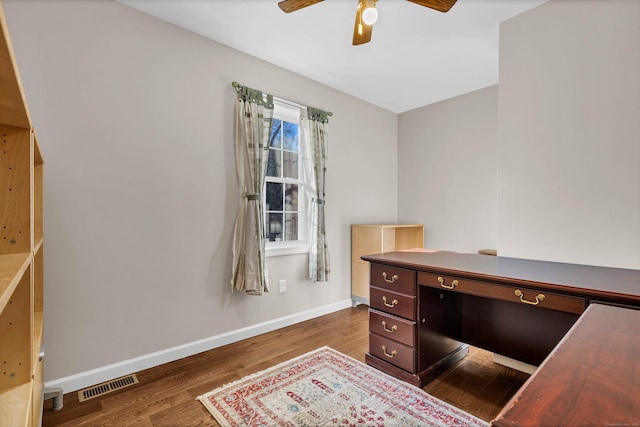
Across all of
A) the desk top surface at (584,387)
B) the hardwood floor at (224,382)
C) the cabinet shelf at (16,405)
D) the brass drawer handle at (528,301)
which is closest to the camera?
the desk top surface at (584,387)

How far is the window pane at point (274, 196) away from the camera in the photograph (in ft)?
9.88

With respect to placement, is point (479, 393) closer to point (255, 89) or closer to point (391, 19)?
point (391, 19)

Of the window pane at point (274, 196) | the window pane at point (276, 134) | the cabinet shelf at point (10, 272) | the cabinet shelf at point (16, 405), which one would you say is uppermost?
the window pane at point (276, 134)

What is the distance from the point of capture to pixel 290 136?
3182 mm

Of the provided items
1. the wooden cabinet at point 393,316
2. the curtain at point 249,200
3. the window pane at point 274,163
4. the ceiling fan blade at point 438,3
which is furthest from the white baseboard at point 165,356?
the ceiling fan blade at point 438,3

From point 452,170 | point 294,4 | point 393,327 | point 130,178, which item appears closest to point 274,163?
point 130,178

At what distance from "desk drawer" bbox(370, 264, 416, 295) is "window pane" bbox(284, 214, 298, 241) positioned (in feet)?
3.99

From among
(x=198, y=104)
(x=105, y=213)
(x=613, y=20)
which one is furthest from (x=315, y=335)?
(x=613, y=20)

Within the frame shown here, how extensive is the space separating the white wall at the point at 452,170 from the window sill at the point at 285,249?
1737 millimetres

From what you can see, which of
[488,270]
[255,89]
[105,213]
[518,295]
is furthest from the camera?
[255,89]

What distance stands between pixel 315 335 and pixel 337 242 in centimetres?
110

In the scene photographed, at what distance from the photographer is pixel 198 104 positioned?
2447 mm

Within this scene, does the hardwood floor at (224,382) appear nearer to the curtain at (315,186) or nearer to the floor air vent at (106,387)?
the floor air vent at (106,387)

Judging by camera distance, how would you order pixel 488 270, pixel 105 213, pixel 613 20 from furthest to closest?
pixel 105 213 < pixel 613 20 < pixel 488 270
